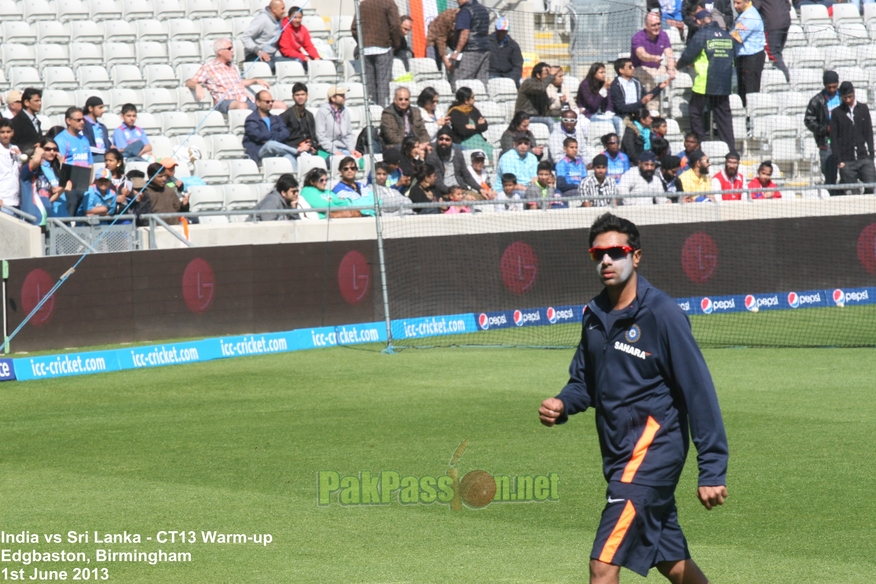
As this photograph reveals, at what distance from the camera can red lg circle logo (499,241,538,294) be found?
19.9 metres

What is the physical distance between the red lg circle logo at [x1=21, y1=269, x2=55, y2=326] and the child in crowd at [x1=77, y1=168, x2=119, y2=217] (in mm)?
1612

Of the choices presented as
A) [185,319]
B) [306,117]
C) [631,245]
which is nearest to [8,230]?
[185,319]

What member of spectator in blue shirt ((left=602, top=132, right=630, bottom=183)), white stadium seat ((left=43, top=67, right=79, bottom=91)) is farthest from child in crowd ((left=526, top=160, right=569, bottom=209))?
white stadium seat ((left=43, top=67, right=79, bottom=91))

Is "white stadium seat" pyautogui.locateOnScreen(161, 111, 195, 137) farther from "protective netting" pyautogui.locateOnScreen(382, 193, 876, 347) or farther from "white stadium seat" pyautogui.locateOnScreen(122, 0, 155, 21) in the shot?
"protective netting" pyautogui.locateOnScreen(382, 193, 876, 347)

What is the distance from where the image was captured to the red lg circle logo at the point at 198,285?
707 inches

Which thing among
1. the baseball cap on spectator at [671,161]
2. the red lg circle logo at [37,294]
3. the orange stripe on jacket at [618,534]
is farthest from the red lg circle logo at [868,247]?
the orange stripe on jacket at [618,534]

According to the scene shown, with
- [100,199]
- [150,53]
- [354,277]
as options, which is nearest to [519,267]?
[354,277]

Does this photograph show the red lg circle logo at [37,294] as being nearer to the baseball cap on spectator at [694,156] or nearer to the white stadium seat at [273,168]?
the white stadium seat at [273,168]

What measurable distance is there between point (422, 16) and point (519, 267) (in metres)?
5.59

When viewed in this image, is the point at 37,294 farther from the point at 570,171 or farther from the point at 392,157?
the point at 570,171

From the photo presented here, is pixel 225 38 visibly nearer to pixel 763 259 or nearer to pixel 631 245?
pixel 763 259

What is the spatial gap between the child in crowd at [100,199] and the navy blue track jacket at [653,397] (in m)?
13.9

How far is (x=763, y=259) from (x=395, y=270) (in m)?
6.51

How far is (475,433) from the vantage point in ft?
35.6
